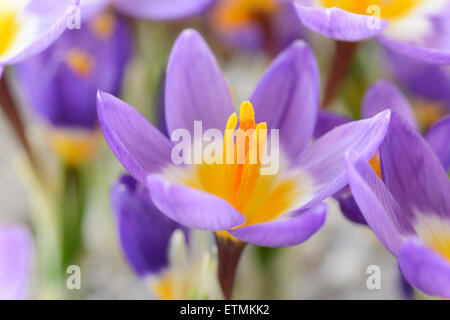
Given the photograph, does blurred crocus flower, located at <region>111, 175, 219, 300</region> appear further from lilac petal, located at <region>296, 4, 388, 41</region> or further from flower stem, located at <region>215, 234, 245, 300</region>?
lilac petal, located at <region>296, 4, 388, 41</region>

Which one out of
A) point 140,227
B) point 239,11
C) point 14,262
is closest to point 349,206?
point 140,227

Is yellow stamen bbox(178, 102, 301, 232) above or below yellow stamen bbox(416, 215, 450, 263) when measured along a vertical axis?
above

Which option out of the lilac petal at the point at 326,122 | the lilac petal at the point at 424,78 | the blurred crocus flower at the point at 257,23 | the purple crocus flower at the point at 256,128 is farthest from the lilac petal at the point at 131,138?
the lilac petal at the point at 424,78

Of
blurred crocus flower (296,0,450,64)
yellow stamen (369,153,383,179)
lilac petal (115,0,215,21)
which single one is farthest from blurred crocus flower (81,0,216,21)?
yellow stamen (369,153,383,179)

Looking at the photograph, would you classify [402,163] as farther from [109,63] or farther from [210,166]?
[109,63]

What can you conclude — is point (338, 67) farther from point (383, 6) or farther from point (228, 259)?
point (228, 259)

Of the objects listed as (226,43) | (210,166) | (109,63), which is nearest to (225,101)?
(210,166)

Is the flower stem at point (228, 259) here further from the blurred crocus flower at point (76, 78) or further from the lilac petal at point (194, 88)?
the blurred crocus flower at point (76, 78)
